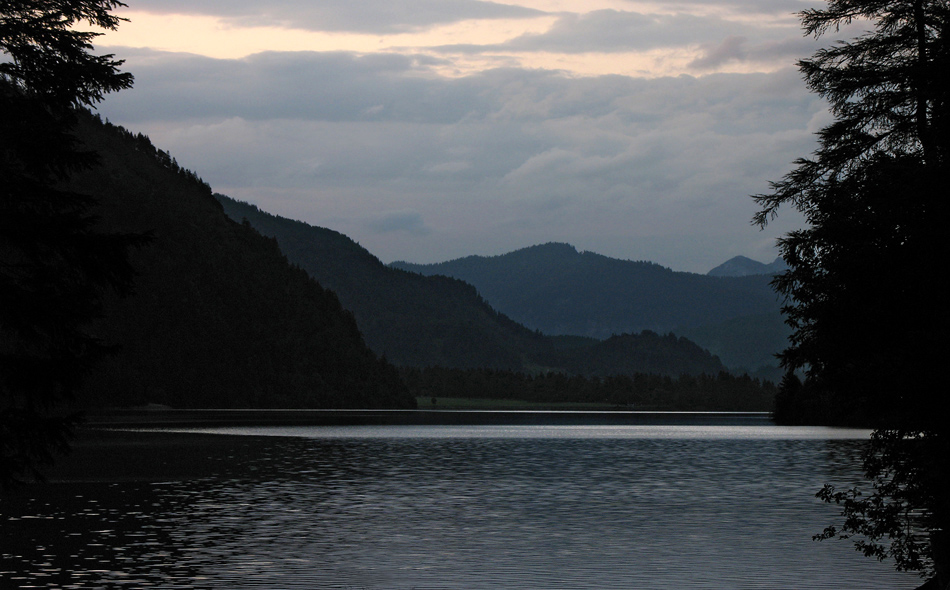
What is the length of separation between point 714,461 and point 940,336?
60.6 meters

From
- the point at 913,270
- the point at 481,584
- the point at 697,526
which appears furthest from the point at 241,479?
the point at 913,270

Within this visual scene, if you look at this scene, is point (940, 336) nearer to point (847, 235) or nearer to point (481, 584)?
point (847, 235)

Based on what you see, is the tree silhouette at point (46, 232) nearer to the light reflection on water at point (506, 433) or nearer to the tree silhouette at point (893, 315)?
the tree silhouette at point (893, 315)

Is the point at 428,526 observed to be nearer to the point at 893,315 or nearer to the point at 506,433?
the point at 893,315

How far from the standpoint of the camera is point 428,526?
128 ft

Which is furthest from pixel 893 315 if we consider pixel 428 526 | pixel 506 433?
pixel 506 433

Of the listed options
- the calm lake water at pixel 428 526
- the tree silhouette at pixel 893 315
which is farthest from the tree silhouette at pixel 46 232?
the tree silhouette at pixel 893 315

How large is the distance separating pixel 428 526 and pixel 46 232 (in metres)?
16.8

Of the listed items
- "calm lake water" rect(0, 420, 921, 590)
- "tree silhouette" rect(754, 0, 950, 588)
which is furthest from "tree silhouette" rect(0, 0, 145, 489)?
"tree silhouette" rect(754, 0, 950, 588)

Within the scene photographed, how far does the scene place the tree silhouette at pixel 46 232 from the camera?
93.8ft

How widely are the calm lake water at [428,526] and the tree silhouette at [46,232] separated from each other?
4.17 m

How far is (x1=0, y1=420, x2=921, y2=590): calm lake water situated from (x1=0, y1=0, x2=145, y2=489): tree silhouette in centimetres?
417

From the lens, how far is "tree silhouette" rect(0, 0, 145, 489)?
28594 mm

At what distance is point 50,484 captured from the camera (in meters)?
55.2
